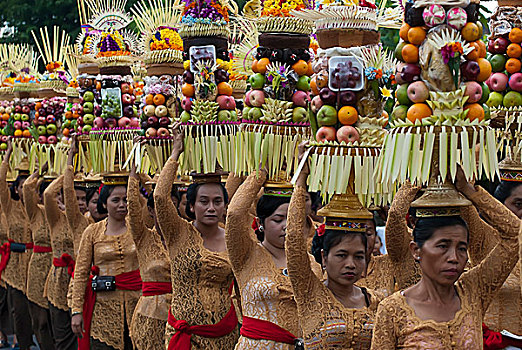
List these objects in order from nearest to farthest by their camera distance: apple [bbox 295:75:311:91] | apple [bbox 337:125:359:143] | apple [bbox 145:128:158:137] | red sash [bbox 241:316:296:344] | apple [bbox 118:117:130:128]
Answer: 1. apple [bbox 337:125:359:143]
2. red sash [bbox 241:316:296:344]
3. apple [bbox 295:75:311:91]
4. apple [bbox 145:128:158:137]
5. apple [bbox 118:117:130:128]

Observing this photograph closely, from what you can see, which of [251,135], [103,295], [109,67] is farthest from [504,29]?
[103,295]

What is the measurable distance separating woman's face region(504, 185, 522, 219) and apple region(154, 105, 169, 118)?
2.49 m

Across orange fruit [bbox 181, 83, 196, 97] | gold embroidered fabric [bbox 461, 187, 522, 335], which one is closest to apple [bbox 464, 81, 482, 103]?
gold embroidered fabric [bbox 461, 187, 522, 335]

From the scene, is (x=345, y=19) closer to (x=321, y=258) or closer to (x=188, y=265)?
(x=321, y=258)

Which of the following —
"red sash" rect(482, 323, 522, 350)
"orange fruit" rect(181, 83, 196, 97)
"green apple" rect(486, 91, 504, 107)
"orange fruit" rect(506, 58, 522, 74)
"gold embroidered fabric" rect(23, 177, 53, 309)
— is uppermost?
"orange fruit" rect(506, 58, 522, 74)

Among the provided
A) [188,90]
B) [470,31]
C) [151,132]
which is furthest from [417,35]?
[151,132]

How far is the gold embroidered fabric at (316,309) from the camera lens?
12.8ft

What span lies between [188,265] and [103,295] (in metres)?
1.59

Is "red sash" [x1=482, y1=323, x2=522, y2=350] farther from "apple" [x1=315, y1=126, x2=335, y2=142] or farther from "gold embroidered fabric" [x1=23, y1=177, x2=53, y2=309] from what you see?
"gold embroidered fabric" [x1=23, y1=177, x2=53, y2=309]

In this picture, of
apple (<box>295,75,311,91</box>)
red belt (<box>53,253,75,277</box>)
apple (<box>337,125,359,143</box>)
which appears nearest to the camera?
apple (<box>337,125,359,143</box>)

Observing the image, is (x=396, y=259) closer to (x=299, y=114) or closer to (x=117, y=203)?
(x=299, y=114)

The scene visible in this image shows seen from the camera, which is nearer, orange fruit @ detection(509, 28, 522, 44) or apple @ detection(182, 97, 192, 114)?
orange fruit @ detection(509, 28, 522, 44)

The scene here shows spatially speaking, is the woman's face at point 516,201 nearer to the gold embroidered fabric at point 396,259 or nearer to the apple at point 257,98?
the gold embroidered fabric at point 396,259

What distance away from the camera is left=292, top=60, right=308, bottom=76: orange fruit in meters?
4.64
